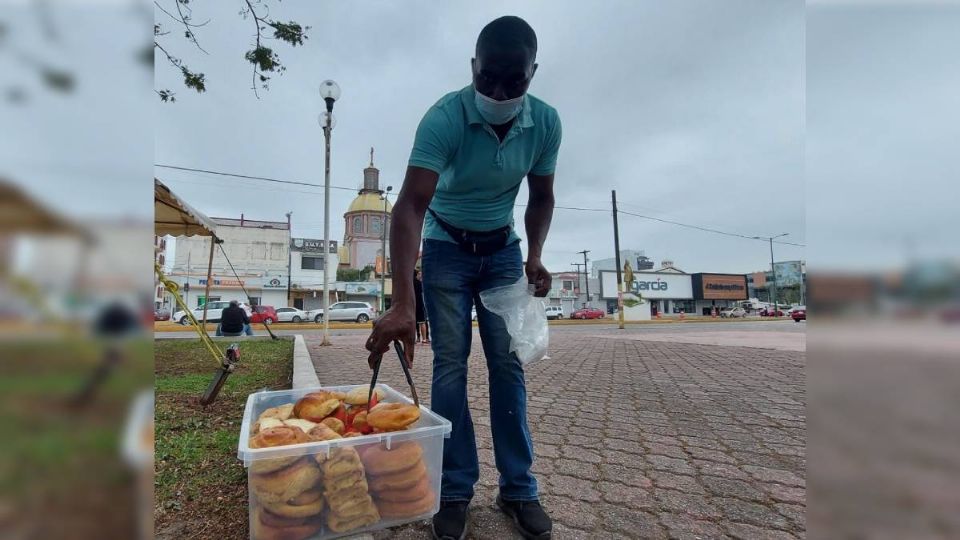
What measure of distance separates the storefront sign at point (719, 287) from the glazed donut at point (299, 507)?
5066cm

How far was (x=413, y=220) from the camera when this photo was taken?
1.57m

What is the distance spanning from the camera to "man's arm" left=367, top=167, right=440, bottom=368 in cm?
151

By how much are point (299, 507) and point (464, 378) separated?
618mm

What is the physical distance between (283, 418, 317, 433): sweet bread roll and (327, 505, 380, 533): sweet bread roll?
252 millimetres

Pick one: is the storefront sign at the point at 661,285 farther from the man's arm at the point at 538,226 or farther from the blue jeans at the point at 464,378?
the blue jeans at the point at 464,378

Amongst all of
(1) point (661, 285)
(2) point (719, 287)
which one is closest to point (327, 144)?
(1) point (661, 285)

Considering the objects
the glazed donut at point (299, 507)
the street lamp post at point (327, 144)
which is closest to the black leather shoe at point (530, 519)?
the glazed donut at point (299, 507)

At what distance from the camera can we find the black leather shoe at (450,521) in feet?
4.82

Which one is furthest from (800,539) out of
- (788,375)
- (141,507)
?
(788,375)

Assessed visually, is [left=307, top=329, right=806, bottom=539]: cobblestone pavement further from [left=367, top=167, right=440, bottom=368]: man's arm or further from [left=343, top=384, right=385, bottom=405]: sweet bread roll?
[left=367, top=167, right=440, bottom=368]: man's arm

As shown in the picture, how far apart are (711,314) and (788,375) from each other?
147ft

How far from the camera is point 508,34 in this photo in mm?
1498

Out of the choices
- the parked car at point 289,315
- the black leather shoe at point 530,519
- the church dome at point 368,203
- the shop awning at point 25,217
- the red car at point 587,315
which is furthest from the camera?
the church dome at point 368,203

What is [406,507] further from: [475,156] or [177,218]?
[177,218]
